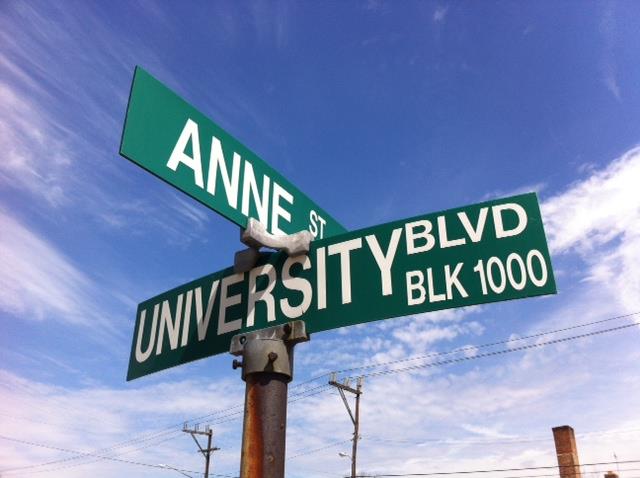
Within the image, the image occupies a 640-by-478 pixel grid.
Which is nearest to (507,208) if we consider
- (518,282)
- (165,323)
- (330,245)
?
(518,282)

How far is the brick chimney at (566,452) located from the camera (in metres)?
28.4

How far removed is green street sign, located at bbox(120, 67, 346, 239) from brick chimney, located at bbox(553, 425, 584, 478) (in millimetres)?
30684

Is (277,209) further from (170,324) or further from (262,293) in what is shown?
(170,324)

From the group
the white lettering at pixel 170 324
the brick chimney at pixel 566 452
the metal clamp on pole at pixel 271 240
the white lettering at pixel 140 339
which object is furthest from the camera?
the brick chimney at pixel 566 452

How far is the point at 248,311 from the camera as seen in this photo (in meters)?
2.87

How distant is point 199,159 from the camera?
2820mm

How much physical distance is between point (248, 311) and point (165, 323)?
691 millimetres

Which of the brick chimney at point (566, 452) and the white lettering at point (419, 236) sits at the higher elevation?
the brick chimney at point (566, 452)

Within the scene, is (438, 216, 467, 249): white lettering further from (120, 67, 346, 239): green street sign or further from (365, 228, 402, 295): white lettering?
(120, 67, 346, 239): green street sign

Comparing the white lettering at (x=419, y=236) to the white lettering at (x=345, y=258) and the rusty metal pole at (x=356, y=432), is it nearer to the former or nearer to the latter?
the white lettering at (x=345, y=258)

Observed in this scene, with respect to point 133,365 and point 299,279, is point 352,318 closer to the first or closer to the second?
point 299,279

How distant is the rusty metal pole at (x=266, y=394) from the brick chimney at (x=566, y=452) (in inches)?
1217

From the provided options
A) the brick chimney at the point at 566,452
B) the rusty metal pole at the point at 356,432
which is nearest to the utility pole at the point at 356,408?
the rusty metal pole at the point at 356,432

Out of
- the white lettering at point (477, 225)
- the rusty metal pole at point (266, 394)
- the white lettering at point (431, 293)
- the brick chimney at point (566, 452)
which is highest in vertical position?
the brick chimney at point (566, 452)
